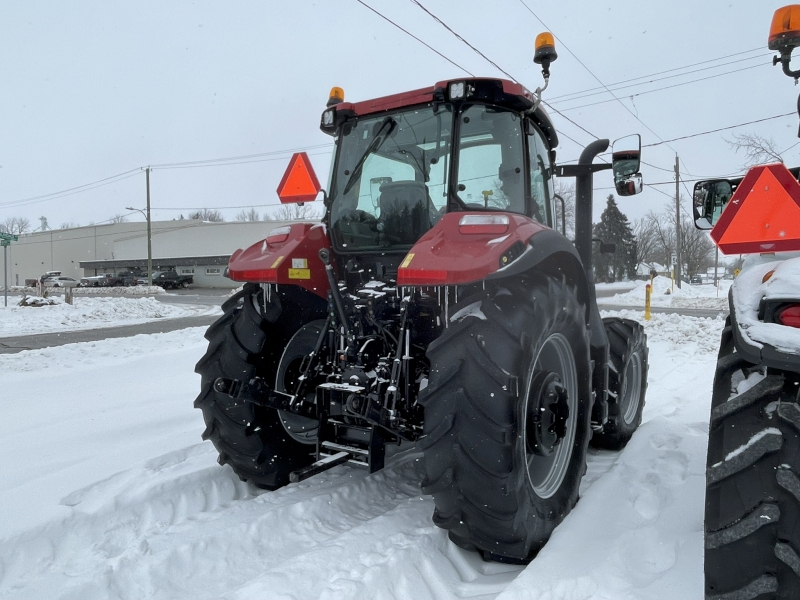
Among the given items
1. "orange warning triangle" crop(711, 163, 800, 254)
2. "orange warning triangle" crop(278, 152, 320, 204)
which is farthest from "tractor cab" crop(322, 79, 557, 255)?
"orange warning triangle" crop(711, 163, 800, 254)

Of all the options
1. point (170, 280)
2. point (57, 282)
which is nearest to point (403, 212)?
point (170, 280)

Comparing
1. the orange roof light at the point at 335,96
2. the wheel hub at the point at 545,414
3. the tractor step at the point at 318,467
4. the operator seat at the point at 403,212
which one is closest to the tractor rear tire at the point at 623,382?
the wheel hub at the point at 545,414

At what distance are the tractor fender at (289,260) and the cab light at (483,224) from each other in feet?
3.90

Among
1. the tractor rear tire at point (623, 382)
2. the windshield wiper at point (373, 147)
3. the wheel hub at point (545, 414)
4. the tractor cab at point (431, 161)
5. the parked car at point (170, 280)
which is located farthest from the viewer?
the parked car at point (170, 280)

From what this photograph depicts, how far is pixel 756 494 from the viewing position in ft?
5.45

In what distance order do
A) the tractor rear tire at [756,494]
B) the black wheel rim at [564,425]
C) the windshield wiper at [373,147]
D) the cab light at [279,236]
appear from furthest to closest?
1. the cab light at [279,236]
2. the windshield wiper at [373,147]
3. the black wheel rim at [564,425]
4. the tractor rear tire at [756,494]

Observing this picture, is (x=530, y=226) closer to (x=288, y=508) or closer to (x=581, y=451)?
(x=581, y=451)

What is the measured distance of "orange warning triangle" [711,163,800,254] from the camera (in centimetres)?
194

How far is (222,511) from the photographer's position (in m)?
3.32

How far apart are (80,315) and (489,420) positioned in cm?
1776

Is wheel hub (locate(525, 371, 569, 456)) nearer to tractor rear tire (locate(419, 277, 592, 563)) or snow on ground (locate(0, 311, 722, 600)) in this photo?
tractor rear tire (locate(419, 277, 592, 563))

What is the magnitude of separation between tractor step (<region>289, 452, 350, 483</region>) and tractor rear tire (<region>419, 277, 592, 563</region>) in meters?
0.87

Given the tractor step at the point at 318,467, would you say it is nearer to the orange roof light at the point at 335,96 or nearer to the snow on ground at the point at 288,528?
the snow on ground at the point at 288,528

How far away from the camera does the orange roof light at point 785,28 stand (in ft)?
6.41
